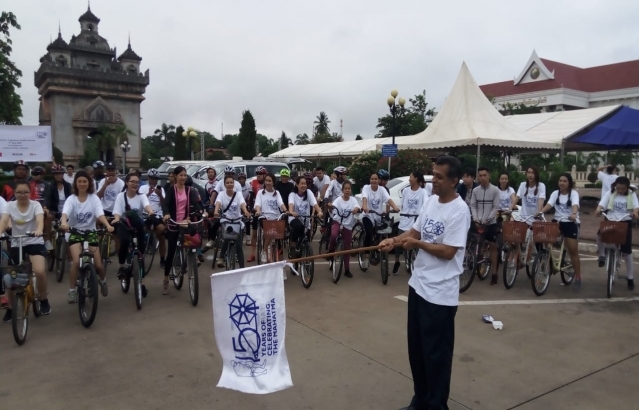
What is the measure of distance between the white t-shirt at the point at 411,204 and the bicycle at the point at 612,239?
2.62m

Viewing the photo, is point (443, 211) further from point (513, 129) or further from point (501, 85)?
point (501, 85)

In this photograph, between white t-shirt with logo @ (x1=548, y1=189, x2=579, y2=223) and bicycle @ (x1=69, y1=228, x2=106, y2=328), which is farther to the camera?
Result: white t-shirt with logo @ (x1=548, y1=189, x2=579, y2=223)

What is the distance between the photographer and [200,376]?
4.28 metres

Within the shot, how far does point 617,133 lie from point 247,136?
33.9 metres

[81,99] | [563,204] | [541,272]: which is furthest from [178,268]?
[81,99]

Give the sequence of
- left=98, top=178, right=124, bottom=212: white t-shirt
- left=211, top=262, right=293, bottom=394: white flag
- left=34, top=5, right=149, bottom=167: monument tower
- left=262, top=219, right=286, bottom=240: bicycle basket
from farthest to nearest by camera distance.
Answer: left=34, top=5, right=149, bottom=167: monument tower → left=98, top=178, right=124, bottom=212: white t-shirt → left=262, top=219, right=286, bottom=240: bicycle basket → left=211, top=262, right=293, bottom=394: white flag

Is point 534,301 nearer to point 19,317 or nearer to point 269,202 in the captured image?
point 269,202

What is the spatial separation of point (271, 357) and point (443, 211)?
1586mm

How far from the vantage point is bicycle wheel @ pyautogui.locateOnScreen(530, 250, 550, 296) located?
713cm

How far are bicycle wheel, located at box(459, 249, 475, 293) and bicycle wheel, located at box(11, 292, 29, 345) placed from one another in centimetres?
576

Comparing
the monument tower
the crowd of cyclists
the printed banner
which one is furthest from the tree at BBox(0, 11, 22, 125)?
the monument tower

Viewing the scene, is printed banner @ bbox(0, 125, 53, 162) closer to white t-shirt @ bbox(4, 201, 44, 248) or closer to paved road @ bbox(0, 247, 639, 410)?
paved road @ bbox(0, 247, 639, 410)

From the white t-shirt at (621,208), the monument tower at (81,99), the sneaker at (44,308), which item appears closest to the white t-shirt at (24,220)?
the sneaker at (44,308)

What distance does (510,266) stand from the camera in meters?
7.55
